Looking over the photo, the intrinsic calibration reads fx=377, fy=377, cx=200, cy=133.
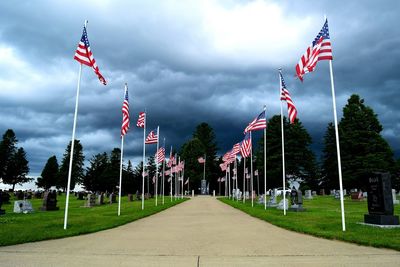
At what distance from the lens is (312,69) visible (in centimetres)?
1527

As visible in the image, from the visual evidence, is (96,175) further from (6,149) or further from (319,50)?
(319,50)

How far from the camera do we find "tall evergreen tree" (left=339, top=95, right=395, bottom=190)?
57969mm

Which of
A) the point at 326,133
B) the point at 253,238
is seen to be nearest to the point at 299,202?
the point at 253,238

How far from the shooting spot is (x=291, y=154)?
257 ft

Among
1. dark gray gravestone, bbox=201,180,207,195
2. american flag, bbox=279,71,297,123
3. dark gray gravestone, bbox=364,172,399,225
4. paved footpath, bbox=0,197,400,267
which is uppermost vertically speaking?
american flag, bbox=279,71,297,123

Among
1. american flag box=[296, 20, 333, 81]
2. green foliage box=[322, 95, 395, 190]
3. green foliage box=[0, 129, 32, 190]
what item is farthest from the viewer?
green foliage box=[0, 129, 32, 190]

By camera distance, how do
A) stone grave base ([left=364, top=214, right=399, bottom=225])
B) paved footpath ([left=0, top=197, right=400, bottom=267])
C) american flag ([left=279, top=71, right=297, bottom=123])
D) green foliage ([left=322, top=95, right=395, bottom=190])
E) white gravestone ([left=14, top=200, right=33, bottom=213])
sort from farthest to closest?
green foliage ([left=322, top=95, right=395, bottom=190]) < white gravestone ([left=14, top=200, right=33, bottom=213]) < american flag ([left=279, top=71, right=297, bottom=123]) < stone grave base ([left=364, top=214, right=399, bottom=225]) < paved footpath ([left=0, top=197, right=400, bottom=267])

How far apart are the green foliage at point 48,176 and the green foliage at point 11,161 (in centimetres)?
1853

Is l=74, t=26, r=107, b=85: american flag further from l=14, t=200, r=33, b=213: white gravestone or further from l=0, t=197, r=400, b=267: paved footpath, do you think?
l=14, t=200, r=33, b=213: white gravestone

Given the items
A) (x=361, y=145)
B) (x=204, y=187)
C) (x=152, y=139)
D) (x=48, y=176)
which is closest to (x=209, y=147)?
(x=204, y=187)

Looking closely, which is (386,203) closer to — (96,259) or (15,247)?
(96,259)

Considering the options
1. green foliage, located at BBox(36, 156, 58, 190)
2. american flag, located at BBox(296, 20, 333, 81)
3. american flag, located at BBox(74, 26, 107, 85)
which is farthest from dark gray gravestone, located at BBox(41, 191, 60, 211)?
green foliage, located at BBox(36, 156, 58, 190)

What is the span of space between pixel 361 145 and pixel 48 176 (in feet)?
331

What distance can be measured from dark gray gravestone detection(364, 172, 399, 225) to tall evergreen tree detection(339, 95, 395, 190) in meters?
45.0
